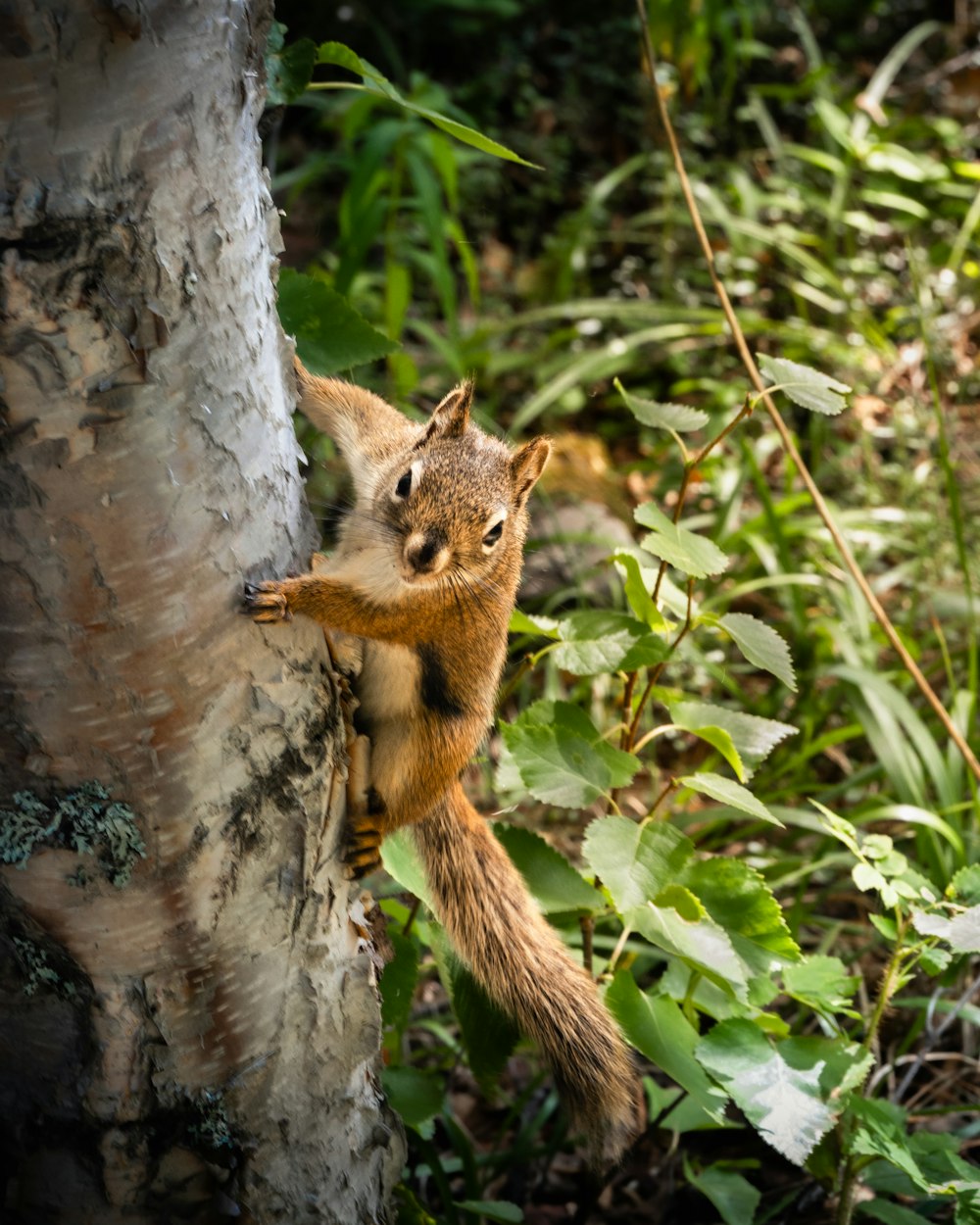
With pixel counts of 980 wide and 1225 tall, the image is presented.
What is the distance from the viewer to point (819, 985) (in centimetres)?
135

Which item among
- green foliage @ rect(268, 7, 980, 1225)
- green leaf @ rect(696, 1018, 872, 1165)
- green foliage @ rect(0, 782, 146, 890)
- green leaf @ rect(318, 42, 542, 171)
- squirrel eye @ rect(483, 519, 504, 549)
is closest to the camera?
green foliage @ rect(0, 782, 146, 890)

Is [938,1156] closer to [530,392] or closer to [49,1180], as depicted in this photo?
[49,1180]

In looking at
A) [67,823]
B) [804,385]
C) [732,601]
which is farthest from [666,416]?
[732,601]

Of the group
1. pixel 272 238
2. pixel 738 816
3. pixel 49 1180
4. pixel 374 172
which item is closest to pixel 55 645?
pixel 272 238

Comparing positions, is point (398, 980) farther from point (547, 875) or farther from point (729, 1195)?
point (729, 1195)

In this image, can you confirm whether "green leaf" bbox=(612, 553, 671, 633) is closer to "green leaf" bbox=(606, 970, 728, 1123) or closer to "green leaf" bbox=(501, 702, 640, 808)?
"green leaf" bbox=(501, 702, 640, 808)

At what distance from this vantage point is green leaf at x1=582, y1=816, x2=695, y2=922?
1.18 metres

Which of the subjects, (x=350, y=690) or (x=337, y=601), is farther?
(x=350, y=690)

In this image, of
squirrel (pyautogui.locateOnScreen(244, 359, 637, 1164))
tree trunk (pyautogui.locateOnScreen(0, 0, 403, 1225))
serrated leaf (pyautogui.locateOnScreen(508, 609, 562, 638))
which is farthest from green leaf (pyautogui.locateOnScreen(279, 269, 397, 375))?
serrated leaf (pyautogui.locateOnScreen(508, 609, 562, 638))

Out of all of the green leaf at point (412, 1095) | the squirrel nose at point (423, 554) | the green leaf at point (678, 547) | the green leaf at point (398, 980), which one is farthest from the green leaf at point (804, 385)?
the green leaf at point (412, 1095)

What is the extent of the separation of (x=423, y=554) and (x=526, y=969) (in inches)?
20.6

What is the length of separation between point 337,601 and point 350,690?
8.3 inches

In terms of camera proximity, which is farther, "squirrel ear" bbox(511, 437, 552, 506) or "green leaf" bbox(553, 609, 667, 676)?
"squirrel ear" bbox(511, 437, 552, 506)

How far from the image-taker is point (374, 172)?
2668mm
